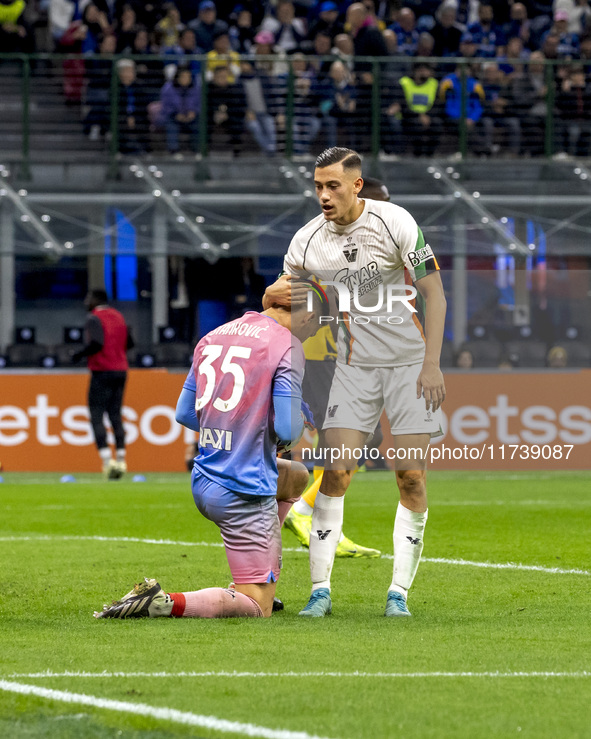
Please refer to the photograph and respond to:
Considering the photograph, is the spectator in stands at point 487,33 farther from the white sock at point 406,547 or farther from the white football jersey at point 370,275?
the white sock at point 406,547

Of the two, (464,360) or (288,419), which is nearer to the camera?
(288,419)

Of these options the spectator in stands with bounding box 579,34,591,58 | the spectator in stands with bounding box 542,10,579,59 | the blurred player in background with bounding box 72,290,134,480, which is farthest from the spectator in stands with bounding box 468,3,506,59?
the blurred player in background with bounding box 72,290,134,480

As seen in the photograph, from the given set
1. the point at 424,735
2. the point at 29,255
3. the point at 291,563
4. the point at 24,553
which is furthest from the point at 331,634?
the point at 29,255

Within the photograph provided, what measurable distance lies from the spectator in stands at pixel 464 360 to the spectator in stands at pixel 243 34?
6632 millimetres

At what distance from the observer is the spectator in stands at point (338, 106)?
62.7 ft

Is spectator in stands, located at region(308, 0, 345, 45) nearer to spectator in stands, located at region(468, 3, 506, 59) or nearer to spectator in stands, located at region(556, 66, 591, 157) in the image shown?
spectator in stands, located at region(468, 3, 506, 59)

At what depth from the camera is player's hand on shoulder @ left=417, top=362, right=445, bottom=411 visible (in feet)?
18.7

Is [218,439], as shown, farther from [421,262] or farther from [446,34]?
[446,34]

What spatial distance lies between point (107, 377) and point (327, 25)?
27.3 ft

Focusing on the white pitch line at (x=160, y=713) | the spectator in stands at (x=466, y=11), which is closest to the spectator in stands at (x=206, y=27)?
the spectator in stands at (x=466, y=11)

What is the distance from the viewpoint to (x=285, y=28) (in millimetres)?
21719

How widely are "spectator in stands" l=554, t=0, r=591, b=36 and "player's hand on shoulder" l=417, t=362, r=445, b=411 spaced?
57.6ft

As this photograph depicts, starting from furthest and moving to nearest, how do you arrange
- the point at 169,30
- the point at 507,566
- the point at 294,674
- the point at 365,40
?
the point at 169,30
the point at 365,40
the point at 507,566
the point at 294,674

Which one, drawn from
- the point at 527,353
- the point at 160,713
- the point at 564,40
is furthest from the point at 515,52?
the point at 160,713
